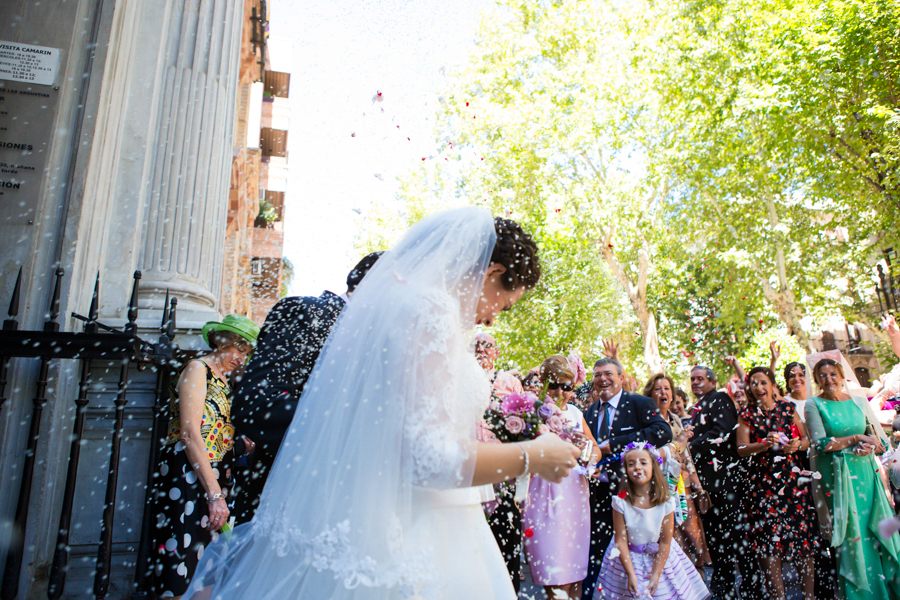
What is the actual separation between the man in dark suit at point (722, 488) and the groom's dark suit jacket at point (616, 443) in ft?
3.33

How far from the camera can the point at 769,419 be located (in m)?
5.63

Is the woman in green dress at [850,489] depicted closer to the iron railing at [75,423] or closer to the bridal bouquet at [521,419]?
the bridal bouquet at [521,419]

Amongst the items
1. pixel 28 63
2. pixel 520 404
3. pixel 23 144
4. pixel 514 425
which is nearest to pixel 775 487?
pixel 520 404

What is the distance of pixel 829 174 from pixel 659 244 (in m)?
7.67

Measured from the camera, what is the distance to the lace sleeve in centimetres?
189

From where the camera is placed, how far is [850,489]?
5242 mm

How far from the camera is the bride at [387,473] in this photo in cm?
190

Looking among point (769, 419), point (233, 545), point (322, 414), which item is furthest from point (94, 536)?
point (769, 419)

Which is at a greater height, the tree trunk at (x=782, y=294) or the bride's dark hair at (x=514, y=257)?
the tree trunk at (x=782, y=294)

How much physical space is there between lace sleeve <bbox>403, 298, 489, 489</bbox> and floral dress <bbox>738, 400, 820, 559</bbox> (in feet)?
14.4

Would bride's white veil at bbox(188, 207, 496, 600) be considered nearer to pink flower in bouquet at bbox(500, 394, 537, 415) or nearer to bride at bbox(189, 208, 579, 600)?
bride at bbox(189, 208, 579, 600)


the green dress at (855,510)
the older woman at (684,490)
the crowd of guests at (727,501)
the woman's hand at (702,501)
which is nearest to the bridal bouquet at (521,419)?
the crowd of guests at (727,501)

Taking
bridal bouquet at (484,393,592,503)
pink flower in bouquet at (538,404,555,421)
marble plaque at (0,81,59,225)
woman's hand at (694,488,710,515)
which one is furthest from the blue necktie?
marble plaque at (0,81,59,225)

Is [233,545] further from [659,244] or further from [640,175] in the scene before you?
[659,244]
